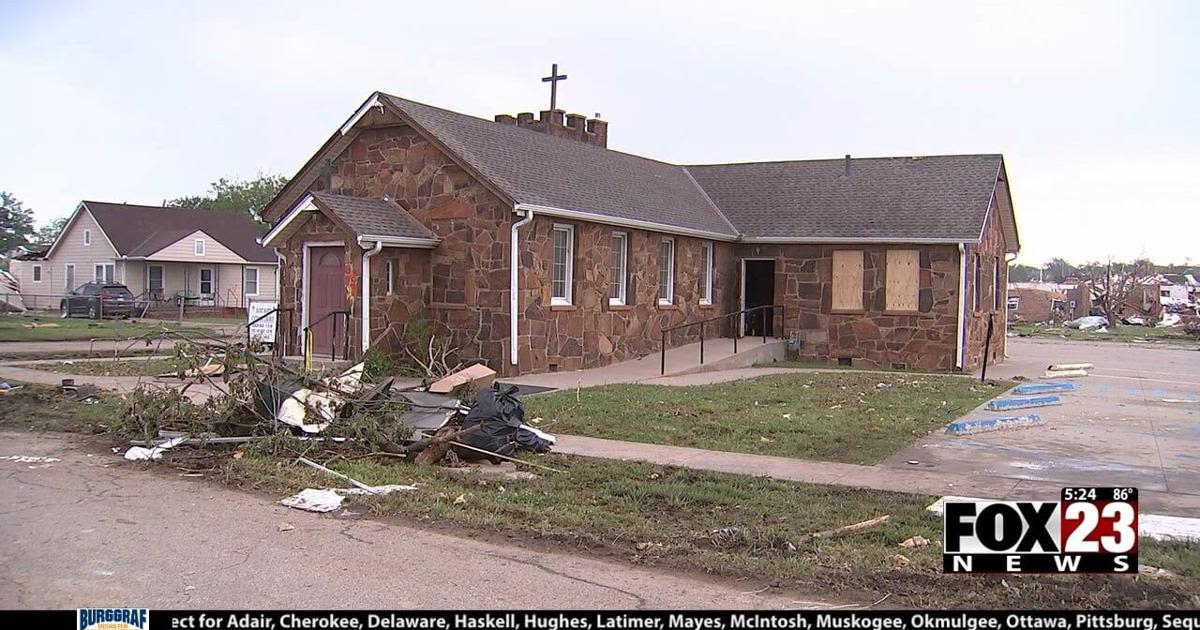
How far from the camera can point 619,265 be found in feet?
69.4

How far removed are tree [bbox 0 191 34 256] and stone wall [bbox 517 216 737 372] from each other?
59.5 meters

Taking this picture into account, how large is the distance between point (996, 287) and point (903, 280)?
4978 mm

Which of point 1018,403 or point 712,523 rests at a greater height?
point 1018,403

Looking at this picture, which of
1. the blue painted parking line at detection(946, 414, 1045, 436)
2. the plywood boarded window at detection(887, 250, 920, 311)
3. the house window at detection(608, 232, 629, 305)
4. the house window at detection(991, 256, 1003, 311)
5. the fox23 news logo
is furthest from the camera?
the house window at detection(991, 256, 1003, 311)

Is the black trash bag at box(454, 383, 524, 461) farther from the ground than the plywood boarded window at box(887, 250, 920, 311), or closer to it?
closer to it

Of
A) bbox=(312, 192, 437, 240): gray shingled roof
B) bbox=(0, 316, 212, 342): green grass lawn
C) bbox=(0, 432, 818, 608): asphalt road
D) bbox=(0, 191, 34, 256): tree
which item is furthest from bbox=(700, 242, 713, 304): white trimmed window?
bbox=(0, 191, 34, 256): tree

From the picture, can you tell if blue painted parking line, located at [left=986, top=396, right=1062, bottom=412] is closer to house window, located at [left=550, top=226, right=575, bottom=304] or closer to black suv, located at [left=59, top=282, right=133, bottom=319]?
house window, located at [left=550, top=226, right=575, bottom=304]

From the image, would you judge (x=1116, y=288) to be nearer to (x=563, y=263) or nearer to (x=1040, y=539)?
(x=563, y=263)

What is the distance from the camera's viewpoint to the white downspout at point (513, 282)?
58.2ft

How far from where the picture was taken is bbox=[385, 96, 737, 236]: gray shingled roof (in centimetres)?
1888

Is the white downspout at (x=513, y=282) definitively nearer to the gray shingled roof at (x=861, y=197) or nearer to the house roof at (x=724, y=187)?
the house roof at (x=724, y=187)

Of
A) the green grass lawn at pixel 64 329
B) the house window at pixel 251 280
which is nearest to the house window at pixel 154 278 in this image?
the house window at pixel 251 280

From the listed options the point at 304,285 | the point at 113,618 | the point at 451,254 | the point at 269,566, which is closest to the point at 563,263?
the point at 451,254

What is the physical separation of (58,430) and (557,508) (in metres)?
7.40
